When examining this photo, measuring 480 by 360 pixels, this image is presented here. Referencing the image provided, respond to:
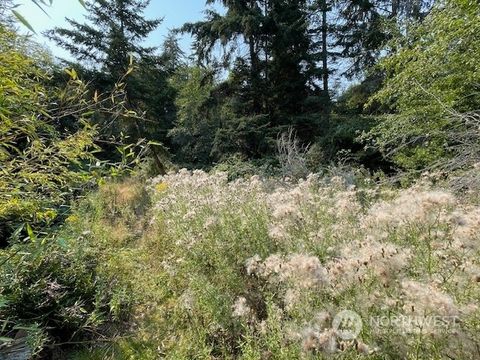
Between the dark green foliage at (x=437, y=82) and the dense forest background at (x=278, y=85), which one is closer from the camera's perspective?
the dark green foliage at (x=437, y=82)

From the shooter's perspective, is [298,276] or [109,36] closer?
[298,276]

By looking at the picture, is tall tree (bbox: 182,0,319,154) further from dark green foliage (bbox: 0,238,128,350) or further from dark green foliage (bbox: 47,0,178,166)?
dark green foliage (bbox: 0,238,128,350)

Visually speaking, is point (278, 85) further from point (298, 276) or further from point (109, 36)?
point (298, 276)

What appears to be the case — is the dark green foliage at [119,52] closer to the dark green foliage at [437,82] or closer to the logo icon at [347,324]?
the dark green foliage at [437,82]

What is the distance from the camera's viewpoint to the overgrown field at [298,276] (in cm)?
113

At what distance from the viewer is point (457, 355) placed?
103 cm

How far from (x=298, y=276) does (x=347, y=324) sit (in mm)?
257

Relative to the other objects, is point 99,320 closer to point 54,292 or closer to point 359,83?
point 54,292

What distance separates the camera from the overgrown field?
1135 millimetres

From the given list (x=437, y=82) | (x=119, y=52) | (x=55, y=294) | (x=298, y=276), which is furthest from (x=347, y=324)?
(x=119, y=52)

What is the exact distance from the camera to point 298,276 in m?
1.33

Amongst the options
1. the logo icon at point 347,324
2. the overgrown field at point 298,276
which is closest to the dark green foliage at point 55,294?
the overgrown field at point 298,276

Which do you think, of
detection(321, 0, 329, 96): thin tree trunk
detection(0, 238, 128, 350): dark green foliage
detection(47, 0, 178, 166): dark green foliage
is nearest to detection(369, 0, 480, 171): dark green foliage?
detection(0, 238, 128, 350): dark green foliage

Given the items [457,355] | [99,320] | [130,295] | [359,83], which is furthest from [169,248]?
[359,83]
